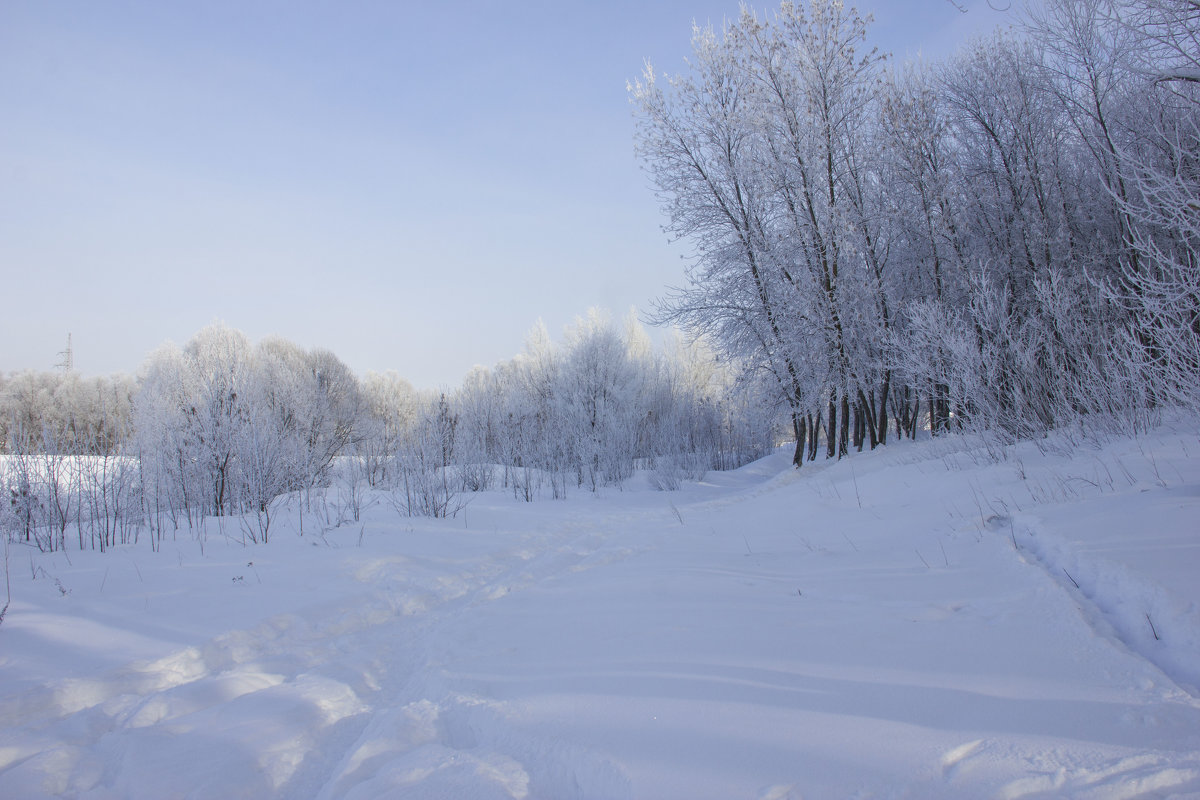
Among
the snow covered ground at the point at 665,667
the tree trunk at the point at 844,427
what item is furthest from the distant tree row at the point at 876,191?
the snow covered ground at the point at 665,667

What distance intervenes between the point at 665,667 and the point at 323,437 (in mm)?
24989

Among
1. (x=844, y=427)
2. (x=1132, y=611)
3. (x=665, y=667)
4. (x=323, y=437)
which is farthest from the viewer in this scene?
(x=323, y=437)

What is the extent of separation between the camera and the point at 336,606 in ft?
14.1

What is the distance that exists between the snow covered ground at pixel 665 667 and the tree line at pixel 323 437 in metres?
2.64

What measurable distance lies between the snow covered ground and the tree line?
264cm

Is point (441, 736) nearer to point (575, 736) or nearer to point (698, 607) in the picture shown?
point (575, 736)

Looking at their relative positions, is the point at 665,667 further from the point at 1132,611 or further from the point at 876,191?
the point at 876,191

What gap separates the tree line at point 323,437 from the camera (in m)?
7.48

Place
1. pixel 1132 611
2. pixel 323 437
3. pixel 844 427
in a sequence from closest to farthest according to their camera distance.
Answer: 1. pixel 1132 611
2. pixel 844 427
3. pixel 323 437

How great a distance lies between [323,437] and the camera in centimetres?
2444

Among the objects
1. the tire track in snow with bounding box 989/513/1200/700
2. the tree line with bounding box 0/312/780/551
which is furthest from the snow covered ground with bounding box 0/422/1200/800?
the tree line with bounding box 0/312/780/551

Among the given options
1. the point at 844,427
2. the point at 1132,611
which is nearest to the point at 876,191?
the point at 844,427

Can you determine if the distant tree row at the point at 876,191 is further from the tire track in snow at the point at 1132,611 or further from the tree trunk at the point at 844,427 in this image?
the tire track in snow at the point at 1132,611

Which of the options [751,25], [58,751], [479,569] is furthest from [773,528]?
[751,25]
